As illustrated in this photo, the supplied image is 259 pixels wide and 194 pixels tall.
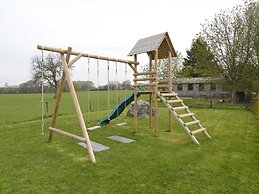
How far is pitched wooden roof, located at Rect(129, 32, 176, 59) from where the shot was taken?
754 centimetres

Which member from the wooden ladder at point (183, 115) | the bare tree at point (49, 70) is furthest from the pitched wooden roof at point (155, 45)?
the bare tree at point (49, 70)

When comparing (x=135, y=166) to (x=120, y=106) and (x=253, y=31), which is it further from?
(x=253, y=31)

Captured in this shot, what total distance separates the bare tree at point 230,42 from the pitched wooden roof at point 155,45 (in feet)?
54.1

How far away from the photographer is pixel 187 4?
10.8m

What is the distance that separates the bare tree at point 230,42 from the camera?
2117 cm

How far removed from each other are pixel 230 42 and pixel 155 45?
59.5 ft

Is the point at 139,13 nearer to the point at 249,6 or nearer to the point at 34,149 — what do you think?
the point at 34,149

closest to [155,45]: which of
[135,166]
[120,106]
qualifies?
[120,106]

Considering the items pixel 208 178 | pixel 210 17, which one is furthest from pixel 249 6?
pixel 208 178

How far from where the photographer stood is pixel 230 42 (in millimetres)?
22109

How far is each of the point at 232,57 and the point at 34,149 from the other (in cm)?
2177

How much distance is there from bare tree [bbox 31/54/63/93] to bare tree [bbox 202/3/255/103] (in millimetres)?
22485

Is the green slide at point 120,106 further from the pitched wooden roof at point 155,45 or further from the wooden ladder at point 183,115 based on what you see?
the pitched wooden roof at point 155,45

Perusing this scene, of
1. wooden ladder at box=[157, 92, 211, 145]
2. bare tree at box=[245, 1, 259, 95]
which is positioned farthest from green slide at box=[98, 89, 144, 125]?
bare tree at box=[245, 1, 259, 95]
